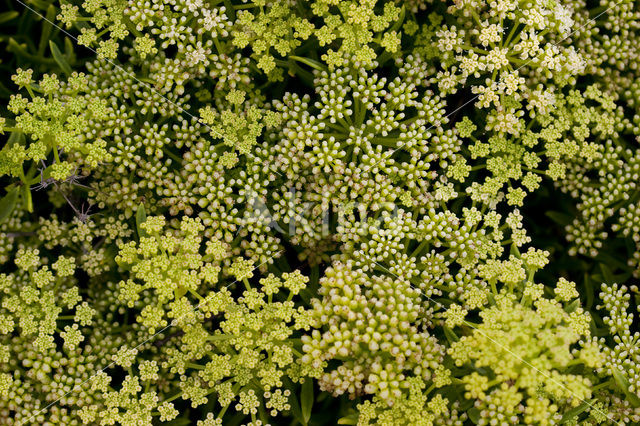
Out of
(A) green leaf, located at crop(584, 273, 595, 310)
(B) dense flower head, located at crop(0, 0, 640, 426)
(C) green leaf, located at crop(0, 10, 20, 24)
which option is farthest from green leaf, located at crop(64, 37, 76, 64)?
(A) green leaf, located at crop(584, 273, 595, 310)

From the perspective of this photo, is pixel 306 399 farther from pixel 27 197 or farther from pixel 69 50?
pixel 69 50

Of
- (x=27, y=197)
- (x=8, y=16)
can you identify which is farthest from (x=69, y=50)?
(x=27, y=197)

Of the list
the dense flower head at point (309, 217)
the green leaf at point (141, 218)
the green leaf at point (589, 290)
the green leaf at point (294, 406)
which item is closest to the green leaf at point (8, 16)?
the dense flower head at point (309, 217)

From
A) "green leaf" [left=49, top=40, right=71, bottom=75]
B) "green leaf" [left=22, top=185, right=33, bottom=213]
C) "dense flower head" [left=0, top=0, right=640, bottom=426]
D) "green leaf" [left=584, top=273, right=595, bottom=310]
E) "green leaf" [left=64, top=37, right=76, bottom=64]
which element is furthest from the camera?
"green leaf" [left=584, top=273, right=595, bottom=310]

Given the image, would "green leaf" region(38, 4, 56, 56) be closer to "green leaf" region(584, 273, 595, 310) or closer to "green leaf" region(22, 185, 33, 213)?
"green leaf" region(22, 185, 33, 213)

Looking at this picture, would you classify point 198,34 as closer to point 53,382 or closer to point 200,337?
point 200,337

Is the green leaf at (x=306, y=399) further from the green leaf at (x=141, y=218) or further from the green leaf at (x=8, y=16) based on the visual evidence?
the green leaf at (x=8, y=16)

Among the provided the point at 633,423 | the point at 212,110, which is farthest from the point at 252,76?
the point at 633,423
